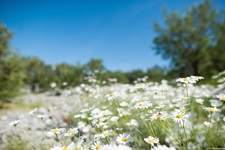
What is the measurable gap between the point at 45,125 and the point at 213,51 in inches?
773

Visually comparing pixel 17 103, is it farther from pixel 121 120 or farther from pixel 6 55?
pixel 121 120

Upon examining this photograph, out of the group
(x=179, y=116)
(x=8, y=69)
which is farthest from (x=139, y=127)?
(x=8, y=69)

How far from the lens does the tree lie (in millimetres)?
16109

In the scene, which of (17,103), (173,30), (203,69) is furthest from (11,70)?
(203,69)

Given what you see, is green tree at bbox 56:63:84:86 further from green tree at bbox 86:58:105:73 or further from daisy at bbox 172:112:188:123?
daisy at bbox 172:112:188:123

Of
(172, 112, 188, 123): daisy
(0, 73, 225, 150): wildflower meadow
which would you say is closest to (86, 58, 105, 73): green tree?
(0, 73, 225, 150): wildflower meadow

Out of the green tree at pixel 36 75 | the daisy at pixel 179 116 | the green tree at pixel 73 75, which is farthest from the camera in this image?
the green tree at pixel 36 75

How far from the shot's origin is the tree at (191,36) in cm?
1611

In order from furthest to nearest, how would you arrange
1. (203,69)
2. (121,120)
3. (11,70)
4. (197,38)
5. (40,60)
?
(40,60) < (203,69) < (197,38) < (11,70) < (121,120)

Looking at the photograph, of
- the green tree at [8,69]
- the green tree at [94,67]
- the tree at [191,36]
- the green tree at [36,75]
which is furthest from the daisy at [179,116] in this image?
the green tree at [36,75]

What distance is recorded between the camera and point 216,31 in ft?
54.9

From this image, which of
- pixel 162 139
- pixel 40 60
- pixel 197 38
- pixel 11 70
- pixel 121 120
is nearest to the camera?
pixel 162 139

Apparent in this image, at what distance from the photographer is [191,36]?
1616cm

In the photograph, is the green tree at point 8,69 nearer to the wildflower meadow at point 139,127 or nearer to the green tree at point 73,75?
the green tree at point 73,75
